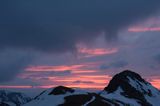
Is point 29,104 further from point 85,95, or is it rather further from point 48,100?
point 85,95

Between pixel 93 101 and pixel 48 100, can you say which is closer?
pixel 93 101

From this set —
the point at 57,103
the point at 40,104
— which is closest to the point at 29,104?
the point at 40,104

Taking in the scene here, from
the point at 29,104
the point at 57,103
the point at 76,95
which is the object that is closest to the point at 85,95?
the point at 76,95

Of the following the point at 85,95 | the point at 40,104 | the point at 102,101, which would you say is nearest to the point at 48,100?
the point at 40,104

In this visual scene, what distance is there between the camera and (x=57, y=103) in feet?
618

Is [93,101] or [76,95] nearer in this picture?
[93,101]

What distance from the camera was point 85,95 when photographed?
649 ft

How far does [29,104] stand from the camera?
7805 inches

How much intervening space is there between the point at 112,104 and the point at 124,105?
1593 cm

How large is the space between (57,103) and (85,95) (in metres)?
Result: 18.8

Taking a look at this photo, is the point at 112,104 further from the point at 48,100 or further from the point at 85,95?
the point at 48,100

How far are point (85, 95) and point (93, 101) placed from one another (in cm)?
1527

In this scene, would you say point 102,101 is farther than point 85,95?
No

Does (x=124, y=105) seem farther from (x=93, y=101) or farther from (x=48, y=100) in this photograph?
(x=48, y=100)
